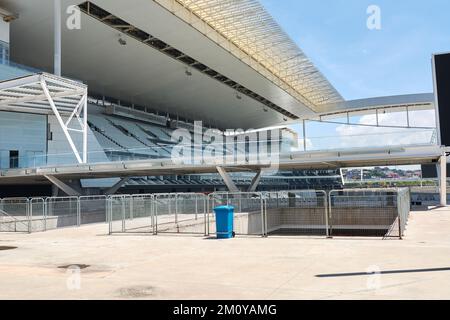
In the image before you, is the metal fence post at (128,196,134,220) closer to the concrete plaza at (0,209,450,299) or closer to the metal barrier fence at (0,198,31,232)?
the metal barrier fence at (0,198,31,232)

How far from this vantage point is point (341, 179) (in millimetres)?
78688

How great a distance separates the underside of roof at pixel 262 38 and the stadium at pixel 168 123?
163 millimetres

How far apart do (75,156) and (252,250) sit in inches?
959

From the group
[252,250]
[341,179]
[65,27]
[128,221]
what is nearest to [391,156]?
[128,221]

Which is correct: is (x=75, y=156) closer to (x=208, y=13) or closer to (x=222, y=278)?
(x=208, y=13)

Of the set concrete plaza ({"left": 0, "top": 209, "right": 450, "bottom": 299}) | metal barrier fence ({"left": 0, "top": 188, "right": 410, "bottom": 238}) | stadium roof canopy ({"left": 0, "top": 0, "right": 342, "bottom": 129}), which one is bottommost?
concrete plaza ({"left": 0, "top": 209, "right": 450, "bottom": 299})

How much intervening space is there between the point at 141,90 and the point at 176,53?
11641mm

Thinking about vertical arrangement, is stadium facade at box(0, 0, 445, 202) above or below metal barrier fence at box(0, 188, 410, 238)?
above

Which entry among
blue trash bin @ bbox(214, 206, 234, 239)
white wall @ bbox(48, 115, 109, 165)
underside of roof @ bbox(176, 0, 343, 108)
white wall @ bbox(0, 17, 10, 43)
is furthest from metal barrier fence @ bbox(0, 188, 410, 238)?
underside of roof @ bbox(176, 0, 343, 108)

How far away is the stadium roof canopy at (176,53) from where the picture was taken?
33750 mm

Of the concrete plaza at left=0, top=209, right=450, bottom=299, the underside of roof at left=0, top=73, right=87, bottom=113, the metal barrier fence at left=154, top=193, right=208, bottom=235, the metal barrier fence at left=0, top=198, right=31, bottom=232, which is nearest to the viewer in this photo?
the concrete plaza at left=0, top=209, right=450, bottom=299

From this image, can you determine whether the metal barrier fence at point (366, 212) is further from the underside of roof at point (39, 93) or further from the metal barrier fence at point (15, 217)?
the underside of roof at point (39, 93)

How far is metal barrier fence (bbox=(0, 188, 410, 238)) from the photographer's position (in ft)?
65.9

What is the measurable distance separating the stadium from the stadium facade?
0.15 m
